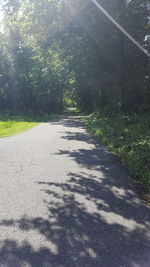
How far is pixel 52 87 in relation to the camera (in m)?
48.4

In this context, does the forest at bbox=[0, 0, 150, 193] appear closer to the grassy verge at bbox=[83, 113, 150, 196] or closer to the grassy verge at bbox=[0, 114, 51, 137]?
the grassy verge at bbox=[83, 113, 150, 196]

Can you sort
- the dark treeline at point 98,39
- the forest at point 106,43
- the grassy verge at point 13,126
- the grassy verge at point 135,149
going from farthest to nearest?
the grassy verge at point 13,126, the dark treeline at point 98,39, the forest at point 106,43, the grassy verge at point 135,149

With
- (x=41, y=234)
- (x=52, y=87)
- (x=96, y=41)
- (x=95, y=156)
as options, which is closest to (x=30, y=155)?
(x=95, y=156)

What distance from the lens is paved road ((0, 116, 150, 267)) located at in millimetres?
3084

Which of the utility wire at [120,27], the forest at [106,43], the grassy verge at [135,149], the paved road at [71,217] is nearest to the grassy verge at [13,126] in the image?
the forest at [106,43]

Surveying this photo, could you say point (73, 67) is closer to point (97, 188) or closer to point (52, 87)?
point (97, 188)

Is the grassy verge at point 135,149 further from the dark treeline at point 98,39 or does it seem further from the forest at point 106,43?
the dark treeline at point 98,39

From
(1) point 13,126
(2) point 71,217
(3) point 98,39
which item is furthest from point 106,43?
(2) point 71,217

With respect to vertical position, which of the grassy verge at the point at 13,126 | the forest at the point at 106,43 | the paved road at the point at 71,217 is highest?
the forest at the point at 106,43

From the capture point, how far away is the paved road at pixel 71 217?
10.1ft

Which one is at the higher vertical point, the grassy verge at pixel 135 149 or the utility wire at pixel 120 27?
the utility wire at pixel 120 27

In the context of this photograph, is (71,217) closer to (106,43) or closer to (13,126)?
(106,43)

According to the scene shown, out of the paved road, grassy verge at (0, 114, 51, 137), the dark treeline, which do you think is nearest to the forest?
the dark treeline

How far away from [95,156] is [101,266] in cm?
625
